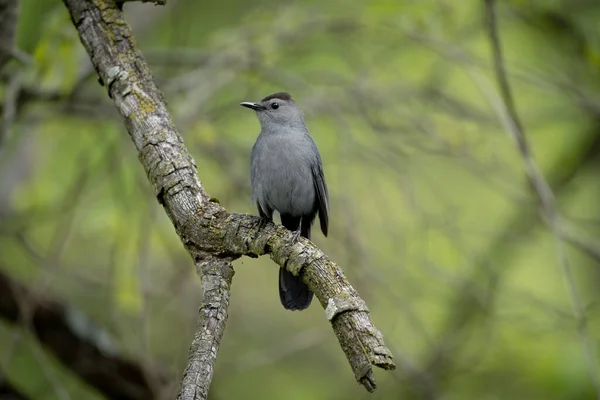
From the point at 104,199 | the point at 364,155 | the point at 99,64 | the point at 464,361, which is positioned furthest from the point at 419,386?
the point at 99,64

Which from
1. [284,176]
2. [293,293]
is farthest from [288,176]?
[293,293]

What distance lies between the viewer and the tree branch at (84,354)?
17.2 ft

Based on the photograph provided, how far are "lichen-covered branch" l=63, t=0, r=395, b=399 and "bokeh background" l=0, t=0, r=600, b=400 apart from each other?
0.87 m

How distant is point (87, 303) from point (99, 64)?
4.57 metres

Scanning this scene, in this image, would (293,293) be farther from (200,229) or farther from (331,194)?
(331,194)

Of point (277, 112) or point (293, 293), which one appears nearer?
point (293, 293)

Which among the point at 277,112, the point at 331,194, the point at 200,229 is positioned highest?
the point at 331,194

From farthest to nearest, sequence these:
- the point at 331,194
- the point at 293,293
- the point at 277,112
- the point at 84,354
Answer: the point at 331,194 → the point at 84,354 → the point at 277,112 → the point at 293,293

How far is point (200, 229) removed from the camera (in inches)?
108

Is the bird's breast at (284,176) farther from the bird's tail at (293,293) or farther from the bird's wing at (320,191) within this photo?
the bird's tail at (293,293)

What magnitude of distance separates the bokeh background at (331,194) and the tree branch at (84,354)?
0.14ft

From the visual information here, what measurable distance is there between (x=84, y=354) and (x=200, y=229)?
2959 millimetres

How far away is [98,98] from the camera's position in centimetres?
550

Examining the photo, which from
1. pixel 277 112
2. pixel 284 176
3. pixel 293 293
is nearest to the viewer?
pixel 293 293
